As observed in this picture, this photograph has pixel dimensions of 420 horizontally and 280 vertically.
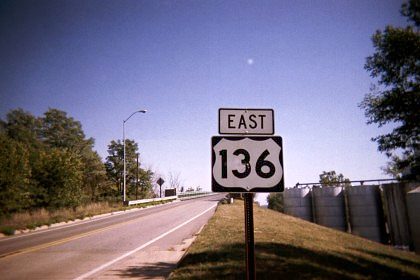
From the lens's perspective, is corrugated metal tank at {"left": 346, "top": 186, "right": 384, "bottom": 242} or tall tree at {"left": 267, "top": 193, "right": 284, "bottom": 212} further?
tall tree at {"left": 267, "top": 193, "right": 284, "bottom": 212}

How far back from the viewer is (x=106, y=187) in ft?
Result: 173

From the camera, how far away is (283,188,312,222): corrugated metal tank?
28906 mm

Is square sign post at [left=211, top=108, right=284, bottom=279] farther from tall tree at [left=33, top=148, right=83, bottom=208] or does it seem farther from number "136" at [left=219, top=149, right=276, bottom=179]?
tall tree at [left=33, top=148, right=83, bottom=208]

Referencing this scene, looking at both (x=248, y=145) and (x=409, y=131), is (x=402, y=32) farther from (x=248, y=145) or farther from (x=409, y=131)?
(x=248, y=145)

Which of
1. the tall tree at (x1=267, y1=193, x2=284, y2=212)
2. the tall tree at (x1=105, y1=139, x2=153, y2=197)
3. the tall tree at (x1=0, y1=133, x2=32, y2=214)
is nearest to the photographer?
the tall tree at (x1=0, y1=133, x2=32, y2=214)

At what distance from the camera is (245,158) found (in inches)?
130

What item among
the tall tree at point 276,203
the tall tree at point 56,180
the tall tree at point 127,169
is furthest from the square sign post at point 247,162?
the tall tree at point 127,169

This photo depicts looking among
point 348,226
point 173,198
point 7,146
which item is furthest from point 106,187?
point 348,226

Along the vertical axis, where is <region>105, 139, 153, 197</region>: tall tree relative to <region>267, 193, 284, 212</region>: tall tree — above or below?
above

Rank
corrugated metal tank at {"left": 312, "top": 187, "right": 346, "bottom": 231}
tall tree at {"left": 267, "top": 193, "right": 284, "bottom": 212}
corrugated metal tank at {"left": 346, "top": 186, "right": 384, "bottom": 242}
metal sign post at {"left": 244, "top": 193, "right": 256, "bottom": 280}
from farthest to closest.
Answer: tall tree at {"left": 267, "top": 193, "right": 284, "bottom": 212} → corrugated metal tank at {"left": 312, "top": 187, "right": 346, "bottom": 231} → corrugated metal tank at {"left": 346, "top": 186, "right": 384, "bottom": 242} → metal sign post at {"left": 244, "top": 193, "right": 256, "bottom": 280}

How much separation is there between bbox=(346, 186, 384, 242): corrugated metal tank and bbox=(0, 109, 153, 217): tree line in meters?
25.8

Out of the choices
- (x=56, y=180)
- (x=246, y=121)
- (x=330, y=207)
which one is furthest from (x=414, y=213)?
(x=56, y=180)

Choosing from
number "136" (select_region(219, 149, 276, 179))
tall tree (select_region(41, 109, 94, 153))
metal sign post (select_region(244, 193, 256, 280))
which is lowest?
metal sign post (select_region(244, 193, 256, 280))

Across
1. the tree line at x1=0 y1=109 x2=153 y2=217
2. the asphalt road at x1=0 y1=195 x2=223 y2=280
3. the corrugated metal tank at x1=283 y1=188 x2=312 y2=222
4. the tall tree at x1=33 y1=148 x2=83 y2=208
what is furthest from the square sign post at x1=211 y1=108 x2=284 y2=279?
the corrugated metal tank at x1=283 y1=188 x2=312 y2=222
